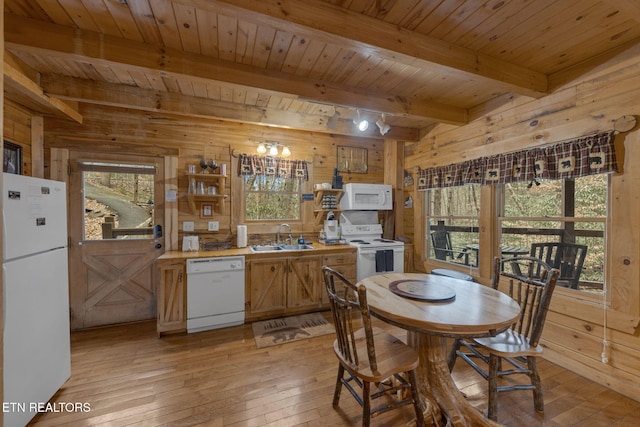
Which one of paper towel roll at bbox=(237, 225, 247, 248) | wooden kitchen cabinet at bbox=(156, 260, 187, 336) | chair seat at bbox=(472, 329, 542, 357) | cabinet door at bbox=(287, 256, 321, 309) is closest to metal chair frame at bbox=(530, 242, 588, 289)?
chair seat at bbox=(472, 329, 542, 357)

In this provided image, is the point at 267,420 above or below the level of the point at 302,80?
below

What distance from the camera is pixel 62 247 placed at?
1965 millimetres

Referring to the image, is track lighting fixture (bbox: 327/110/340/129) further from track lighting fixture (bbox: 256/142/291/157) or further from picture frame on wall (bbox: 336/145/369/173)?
picture frame on wall (bbox: 336/145/369/173)

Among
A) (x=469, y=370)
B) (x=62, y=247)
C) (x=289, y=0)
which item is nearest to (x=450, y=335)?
(x=469, y=370)

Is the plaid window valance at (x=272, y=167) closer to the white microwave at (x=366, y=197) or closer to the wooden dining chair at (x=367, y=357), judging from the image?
the white microwave at (x=366, y=197)

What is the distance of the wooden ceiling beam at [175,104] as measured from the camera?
2.52 m

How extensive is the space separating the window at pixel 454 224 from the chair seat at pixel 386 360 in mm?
2064

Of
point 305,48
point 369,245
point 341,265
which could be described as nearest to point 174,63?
point 305,48

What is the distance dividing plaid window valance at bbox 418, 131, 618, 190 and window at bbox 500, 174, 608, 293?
0.17m

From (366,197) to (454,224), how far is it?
1.26m

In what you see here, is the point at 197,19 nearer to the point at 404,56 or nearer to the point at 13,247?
the point at 404,56

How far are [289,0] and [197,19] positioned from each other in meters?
0.70

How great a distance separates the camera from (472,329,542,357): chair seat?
168 centimetres

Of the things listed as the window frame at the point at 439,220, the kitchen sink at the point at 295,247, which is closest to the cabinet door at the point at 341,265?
the kitchen sink at the point at 295,247
